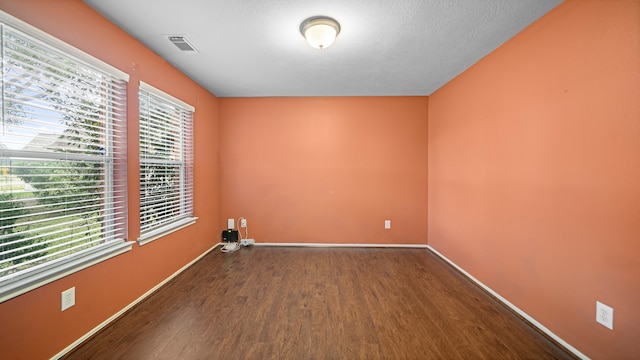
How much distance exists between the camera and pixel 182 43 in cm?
217

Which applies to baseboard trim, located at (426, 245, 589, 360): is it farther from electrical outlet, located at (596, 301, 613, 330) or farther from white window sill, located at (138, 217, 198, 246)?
white window sill, located at (138, 217, 198, 246)

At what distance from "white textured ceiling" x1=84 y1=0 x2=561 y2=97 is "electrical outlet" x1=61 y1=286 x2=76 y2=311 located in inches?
80.0

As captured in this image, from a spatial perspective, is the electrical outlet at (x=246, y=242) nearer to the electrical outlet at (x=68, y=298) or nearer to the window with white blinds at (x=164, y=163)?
the window with white blinds at (x=164, y=163)

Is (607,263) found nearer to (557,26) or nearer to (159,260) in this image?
(557,26)

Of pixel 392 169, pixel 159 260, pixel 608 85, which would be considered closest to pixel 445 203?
pixel 392 169

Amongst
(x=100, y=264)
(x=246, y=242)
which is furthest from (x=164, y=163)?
(x=246, y=242)

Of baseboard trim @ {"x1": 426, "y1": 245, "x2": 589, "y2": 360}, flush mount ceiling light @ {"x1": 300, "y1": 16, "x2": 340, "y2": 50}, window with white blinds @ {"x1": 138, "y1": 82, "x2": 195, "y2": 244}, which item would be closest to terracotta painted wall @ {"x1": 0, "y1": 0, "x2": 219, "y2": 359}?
window with white blinds @ {"x1": 138, "y1": 82, "x2": 195, "y2": 244}

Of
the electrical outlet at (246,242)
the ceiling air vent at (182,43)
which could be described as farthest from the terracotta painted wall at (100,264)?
the electrical outlet at (246,242)

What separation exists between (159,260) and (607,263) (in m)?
3.57

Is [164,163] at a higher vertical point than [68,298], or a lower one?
higher

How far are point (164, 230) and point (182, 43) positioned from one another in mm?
1884

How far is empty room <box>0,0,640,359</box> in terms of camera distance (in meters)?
1.37

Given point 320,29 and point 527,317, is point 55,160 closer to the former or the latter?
point 320,29

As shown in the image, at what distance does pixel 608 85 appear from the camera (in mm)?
1388
